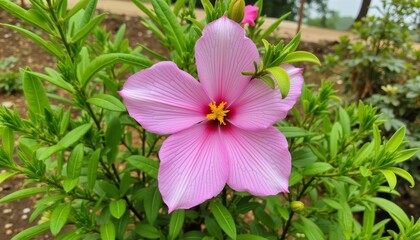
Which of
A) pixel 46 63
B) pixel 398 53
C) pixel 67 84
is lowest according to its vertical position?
pixel 46 63

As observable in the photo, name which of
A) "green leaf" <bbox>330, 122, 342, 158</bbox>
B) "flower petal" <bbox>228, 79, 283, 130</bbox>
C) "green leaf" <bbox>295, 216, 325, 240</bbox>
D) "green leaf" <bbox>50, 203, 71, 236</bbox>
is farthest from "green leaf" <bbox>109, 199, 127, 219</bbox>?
"green leaf" <bbox>330, 122, 342, 158</bbox>

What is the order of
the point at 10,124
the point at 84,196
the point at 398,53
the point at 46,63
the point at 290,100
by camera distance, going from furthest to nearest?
the point at 46,63, the point at 398,53, the point at 84,196, the point at 10,124, the point at 290,100

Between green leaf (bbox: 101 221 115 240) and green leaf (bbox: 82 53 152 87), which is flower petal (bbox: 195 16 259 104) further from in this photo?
green leaf (bbox: 101 221 115 240)

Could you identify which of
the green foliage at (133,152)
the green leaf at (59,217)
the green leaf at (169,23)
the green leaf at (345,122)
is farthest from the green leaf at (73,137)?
the green leaf at (345,122)

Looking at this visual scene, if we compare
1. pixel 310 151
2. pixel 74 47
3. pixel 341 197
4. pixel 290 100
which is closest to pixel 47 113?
pixel 74 47

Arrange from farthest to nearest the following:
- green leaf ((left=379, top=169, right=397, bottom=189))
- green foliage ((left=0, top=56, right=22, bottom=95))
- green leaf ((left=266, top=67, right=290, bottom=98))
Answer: green foliage ((left=0, top=56, right=22, bottom=95)) → green leaf ((left=379, top=169, right=397, bottom=189)) → green leaf ((left=266, top=67, right=290, bottom=98))

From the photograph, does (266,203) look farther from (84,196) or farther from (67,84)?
(67,84)
